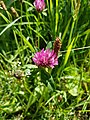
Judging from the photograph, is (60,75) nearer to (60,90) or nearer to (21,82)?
(60,90)

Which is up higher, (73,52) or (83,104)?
(73,52)

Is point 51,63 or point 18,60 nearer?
point 51,63

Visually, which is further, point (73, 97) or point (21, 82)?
point (73, 97)

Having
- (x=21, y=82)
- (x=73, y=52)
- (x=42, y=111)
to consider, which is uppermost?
(x=73, y=52)

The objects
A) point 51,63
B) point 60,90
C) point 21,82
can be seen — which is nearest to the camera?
point 51,63

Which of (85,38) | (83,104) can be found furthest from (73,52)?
(83,104)

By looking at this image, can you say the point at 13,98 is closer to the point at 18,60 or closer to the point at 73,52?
the point at 18,60

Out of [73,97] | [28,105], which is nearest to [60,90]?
[73,97]

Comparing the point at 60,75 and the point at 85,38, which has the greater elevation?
the point at 85,38

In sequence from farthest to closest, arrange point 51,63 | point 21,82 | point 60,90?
1. point 60,90
2. point 21,82
3. point 51,63
